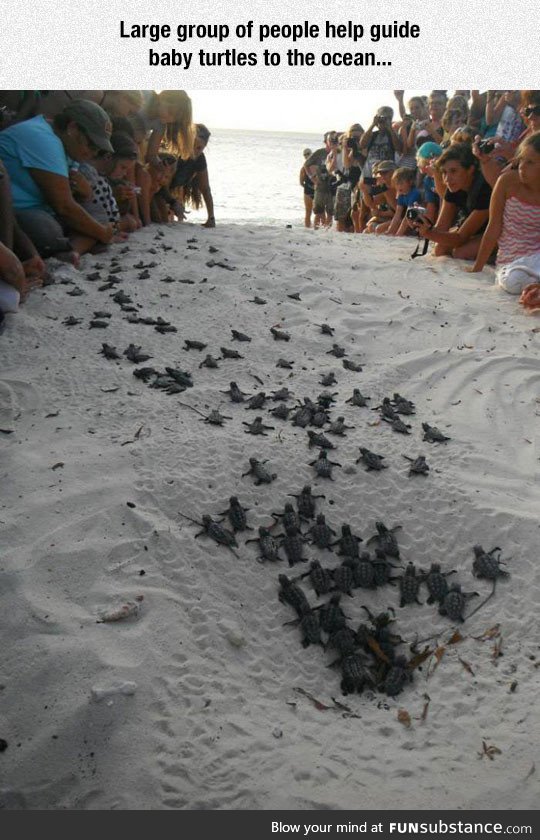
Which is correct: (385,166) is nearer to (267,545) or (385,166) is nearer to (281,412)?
(281,412)

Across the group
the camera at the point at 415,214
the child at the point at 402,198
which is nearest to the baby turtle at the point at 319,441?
the camera at the point at 415,214

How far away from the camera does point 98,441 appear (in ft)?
7.87

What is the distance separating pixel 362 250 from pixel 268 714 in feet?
14.7

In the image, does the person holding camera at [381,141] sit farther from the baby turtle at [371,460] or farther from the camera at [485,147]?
the baby turtle at [371,460]

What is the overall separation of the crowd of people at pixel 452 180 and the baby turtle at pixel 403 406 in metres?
1.68

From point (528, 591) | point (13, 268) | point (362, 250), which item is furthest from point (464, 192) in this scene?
point (528, 591)

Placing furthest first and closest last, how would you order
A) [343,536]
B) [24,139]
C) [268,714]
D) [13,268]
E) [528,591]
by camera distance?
1. [24,139]
2. [13,268]
3. [343,536]
4. [528,591]
5. [268,714]

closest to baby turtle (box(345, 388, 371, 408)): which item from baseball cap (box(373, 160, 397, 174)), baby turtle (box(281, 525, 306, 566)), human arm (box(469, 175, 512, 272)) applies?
baby turtle (box(281, 525, 306, 566))

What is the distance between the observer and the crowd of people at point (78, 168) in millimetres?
3613

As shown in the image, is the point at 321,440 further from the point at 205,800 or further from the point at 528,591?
the point at 205,800

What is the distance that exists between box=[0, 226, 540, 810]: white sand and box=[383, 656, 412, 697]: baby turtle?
27mm

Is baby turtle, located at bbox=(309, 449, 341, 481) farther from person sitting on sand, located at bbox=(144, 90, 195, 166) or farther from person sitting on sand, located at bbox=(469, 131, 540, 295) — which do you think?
person sitting on sand, located at bbox=(144, 90, 195, 166)

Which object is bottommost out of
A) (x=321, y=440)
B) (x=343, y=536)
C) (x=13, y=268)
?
(x=343, y=536)

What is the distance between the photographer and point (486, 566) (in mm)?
2031
